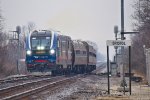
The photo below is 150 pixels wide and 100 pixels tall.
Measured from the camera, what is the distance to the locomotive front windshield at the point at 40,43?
41219 millimetres

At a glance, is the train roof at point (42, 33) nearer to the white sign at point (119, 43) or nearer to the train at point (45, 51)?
the train at point (45, 51)

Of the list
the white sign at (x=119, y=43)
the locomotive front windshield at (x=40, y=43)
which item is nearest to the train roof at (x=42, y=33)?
the locomotive front windshield at (x=40, y=43)

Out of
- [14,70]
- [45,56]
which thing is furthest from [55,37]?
[14,70]

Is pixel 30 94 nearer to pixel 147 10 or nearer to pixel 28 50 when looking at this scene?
pixel 28 50

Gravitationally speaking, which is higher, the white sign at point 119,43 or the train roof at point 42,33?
the train roof at point 42,33

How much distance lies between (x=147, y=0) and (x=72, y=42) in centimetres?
817

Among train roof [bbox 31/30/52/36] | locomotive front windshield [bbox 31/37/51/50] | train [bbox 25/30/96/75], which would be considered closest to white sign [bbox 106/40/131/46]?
train [bbox 25/30/96/75]

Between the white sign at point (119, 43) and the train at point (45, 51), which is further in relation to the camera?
the train at point (45, 51)

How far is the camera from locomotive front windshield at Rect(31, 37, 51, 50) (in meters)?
41.2

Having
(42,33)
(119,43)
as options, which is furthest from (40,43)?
(119,43)

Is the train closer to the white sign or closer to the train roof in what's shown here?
the train roof

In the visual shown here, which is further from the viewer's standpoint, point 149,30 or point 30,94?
point 149,30

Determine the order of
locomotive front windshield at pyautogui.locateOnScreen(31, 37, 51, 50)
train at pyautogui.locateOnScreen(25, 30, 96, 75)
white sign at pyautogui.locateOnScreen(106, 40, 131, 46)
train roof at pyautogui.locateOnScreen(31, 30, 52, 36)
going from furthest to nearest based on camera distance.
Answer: train roof at pyautogui.locateOnScreen(31, 30, 52, 36) → locomotive front windshield at pyautogui.locateOnScreen(31, 37, 51, 50) → train at pyautogui.locateOnScreen(25, 30, 96, 75) → white sign at pyautogui.locateOnScreen(106, 40, 131, 46)

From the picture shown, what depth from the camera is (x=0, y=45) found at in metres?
54.7
